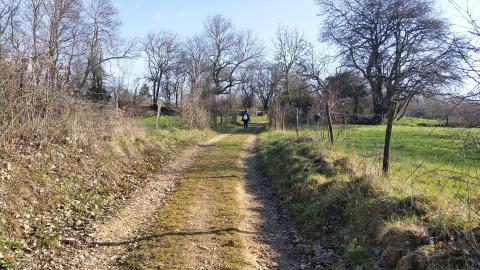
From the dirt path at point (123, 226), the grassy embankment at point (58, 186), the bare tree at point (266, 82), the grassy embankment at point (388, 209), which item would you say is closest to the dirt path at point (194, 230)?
the dirt path at point (123, 226)

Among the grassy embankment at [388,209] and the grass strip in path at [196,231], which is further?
the grass strip in path at [196,231]

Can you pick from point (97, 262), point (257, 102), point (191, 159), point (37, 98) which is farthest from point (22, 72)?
point (257, 102)

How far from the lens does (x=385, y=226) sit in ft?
20.1

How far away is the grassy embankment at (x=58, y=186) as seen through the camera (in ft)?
19.7

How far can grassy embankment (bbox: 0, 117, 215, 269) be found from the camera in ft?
19.7

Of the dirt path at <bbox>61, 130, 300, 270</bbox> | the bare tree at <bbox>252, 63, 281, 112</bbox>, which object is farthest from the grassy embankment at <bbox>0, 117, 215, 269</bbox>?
the bare tree at <bbox>252, 63, 281, 112</bbox>

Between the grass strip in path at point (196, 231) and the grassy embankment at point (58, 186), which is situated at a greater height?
the grassy embankment at point (58, 186)

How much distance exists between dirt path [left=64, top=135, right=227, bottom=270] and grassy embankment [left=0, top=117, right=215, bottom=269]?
38 centimetres

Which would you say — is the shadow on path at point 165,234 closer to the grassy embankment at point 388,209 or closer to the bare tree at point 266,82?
the grassy embankment at point 388,209

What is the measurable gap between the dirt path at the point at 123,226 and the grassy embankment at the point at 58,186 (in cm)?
38

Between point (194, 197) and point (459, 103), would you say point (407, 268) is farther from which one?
point (194, 197)

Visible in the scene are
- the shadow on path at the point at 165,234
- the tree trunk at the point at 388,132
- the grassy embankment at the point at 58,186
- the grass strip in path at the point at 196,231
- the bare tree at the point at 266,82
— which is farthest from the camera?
the bare tree at the point at 266,82

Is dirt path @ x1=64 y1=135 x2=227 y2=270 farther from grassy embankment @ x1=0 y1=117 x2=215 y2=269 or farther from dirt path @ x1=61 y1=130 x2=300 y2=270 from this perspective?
grassy embankment @ x1=0 y1=117 x2=215 y2=269

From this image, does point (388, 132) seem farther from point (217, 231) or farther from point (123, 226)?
point (123, 226)
